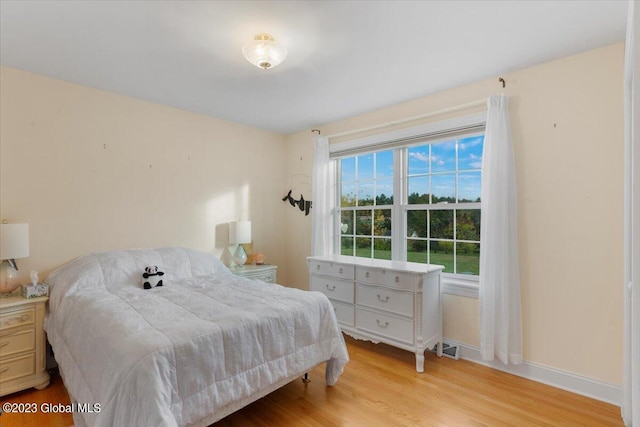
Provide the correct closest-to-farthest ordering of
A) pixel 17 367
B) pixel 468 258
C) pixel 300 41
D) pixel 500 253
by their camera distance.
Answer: pixel 300 41 → pixel 17 367 → pixel 500 253 → pixel 468 258

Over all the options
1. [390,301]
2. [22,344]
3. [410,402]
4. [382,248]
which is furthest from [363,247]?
[22,344]

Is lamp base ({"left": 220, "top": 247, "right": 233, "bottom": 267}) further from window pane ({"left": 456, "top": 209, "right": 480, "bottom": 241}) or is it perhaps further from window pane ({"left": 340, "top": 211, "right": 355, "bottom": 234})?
window pane ({"left": 456, "top": 209, "right": 480, "bottom": 241})

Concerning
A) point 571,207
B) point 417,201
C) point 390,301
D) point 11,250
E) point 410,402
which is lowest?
point 410,402

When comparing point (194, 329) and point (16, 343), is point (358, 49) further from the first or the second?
point (16, 343)

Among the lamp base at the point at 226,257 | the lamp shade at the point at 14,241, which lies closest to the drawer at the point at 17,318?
the lamp shade at the point at 14,241

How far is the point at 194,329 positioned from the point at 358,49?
7.11 feet

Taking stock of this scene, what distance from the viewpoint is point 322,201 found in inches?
162

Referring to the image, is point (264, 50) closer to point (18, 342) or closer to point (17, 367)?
point (18, 342)

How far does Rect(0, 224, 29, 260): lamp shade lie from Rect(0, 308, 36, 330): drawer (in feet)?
1.39

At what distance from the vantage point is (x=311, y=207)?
434 cm

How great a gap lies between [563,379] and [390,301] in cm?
140

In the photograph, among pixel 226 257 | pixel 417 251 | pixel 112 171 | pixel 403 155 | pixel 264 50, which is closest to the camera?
pixel 264 50

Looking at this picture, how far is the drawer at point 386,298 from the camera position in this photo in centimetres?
278

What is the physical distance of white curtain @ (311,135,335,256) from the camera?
4.10m
